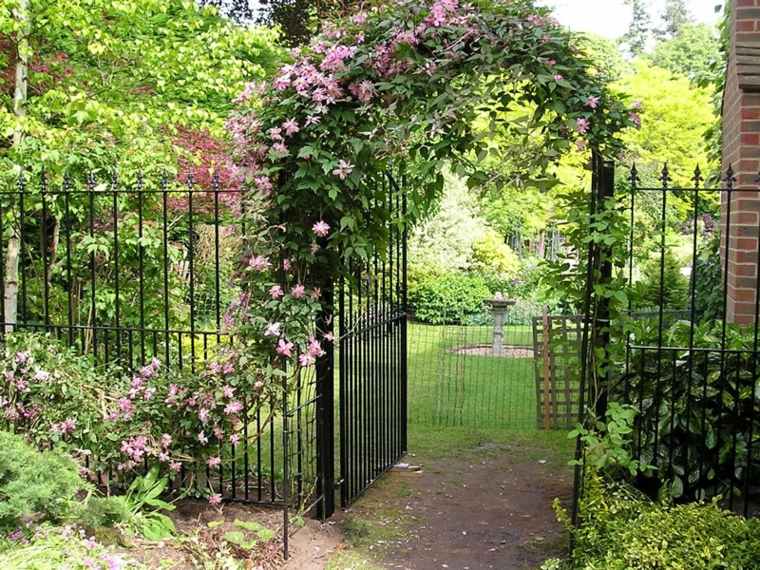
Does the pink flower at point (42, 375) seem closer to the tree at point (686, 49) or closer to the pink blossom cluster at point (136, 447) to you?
the pink blossom cluster at point (136, 447)

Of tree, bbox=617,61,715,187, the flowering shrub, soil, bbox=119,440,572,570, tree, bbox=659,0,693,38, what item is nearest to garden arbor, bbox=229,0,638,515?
the flowering shrub

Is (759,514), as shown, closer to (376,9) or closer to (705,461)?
(705,461)

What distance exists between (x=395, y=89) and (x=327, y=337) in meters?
1.53

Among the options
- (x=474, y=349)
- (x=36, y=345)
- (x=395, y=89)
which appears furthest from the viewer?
(x=474, y=349)

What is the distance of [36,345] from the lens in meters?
5.29

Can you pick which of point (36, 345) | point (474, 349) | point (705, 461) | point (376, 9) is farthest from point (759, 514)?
point (474, 349)

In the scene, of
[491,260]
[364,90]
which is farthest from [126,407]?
[491,260]

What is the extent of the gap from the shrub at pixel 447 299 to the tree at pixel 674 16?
151 feet

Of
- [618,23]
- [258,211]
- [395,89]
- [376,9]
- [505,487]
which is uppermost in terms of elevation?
[618,23]

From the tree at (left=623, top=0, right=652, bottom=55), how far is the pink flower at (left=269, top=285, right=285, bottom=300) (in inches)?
2091

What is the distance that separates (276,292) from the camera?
4766 mm

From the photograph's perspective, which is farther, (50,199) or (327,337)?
(50,199)

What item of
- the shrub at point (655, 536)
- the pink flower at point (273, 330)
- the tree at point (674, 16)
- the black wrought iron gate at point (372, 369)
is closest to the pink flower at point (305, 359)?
the pink flower at point (273, 330)

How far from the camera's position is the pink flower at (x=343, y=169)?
4.55 meters
